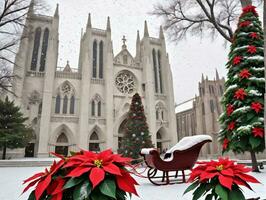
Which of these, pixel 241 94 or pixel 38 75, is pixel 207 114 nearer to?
pixel 38 75

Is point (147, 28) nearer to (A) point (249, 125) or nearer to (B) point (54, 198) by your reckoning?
(A) point (249, 125)

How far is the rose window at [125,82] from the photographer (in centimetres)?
3294

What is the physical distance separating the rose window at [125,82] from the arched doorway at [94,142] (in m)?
8.34

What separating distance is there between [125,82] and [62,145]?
14001mm

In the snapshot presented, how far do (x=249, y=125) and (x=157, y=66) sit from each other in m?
31.1

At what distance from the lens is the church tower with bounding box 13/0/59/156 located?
2533 centimetres

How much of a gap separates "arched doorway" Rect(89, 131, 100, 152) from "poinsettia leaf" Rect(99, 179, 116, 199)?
2885 cm

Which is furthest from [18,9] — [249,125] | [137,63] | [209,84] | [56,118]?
[209,84]

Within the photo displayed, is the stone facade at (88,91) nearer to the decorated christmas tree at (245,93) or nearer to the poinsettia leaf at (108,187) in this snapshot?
the decorated christmas tree at (245,93)

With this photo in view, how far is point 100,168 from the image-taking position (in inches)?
37.2

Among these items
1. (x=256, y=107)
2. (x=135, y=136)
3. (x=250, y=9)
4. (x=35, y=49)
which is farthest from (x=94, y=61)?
(x=256, y=107)

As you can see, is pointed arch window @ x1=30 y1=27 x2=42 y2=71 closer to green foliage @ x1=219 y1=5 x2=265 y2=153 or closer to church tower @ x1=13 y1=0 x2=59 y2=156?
church tower @ x1=13 y1=0 x2=59 y2=156

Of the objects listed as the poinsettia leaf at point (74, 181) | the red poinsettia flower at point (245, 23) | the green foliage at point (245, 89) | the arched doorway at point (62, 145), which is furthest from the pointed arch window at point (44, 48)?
the poinsettia leaf at point (74, 181)

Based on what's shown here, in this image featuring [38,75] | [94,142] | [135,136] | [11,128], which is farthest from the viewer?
[94,142]
